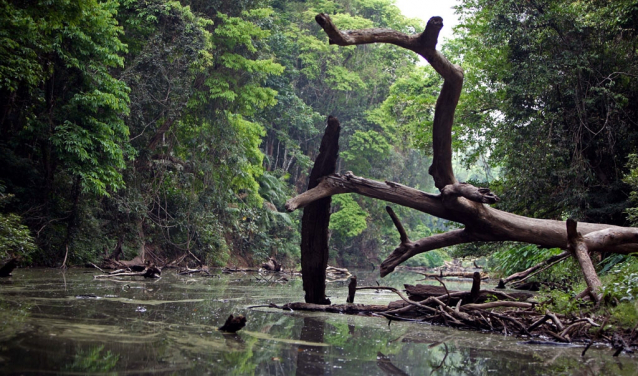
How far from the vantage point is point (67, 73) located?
12.9m

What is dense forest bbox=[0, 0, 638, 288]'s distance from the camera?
1087cm

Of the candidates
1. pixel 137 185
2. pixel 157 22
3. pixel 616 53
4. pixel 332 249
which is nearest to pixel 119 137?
pixel 137 185

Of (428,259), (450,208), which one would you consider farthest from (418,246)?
(428,259)

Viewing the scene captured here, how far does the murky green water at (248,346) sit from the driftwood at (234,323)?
96 millimetres

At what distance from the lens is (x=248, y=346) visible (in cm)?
400

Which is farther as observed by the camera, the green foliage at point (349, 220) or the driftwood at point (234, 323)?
the green foliage at point (349, 220)

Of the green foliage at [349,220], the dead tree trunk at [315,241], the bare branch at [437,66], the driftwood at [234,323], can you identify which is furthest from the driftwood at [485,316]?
the green foliage at [349,220]

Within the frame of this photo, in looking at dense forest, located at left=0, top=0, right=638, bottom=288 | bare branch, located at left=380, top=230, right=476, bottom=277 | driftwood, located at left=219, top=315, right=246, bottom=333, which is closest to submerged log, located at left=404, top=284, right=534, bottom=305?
bare branch, located at left=380, top=230, right=476, bottom=277

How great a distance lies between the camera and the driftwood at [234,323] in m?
4.35

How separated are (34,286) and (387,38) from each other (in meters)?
6.02

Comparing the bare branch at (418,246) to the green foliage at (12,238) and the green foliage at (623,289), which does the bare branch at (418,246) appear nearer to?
the green foliage at (623,289)

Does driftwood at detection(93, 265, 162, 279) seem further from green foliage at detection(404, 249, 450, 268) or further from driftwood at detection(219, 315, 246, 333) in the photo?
green foliage at detection(404, 249, 450, 268)

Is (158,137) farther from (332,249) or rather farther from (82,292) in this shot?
(332,249)

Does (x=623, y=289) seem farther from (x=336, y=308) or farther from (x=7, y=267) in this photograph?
(x=7, y=267)
